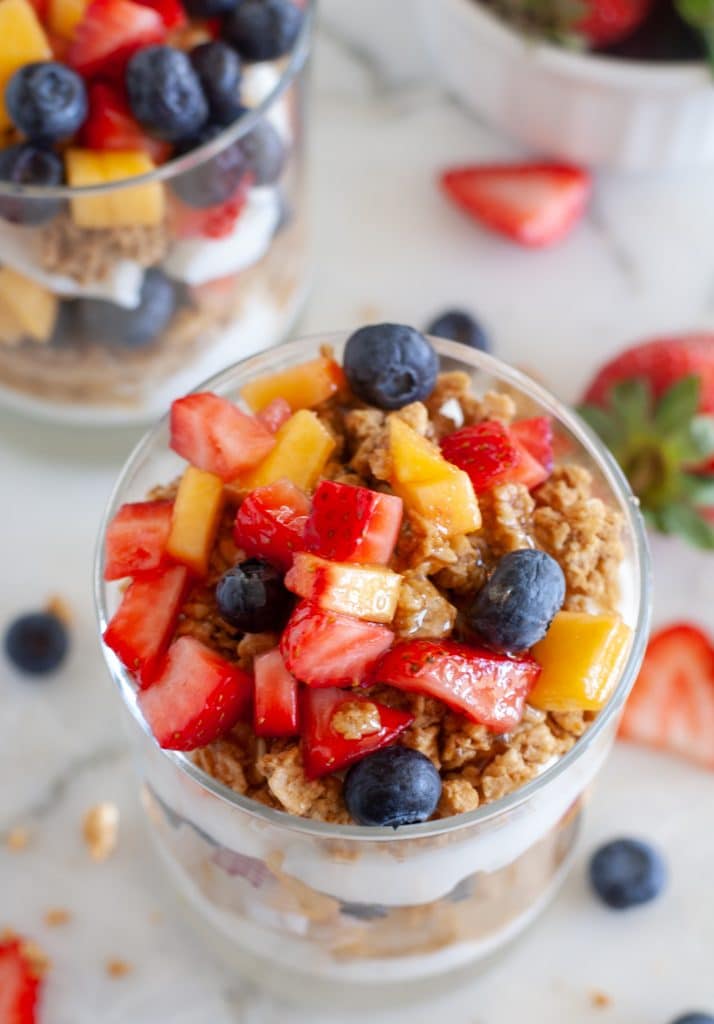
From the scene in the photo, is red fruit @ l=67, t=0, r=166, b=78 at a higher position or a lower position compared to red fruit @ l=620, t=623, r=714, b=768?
higher

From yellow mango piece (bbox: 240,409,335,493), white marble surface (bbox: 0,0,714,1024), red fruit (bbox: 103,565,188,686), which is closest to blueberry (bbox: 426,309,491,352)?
white marble surface (bbox: 0,0,714,1024)

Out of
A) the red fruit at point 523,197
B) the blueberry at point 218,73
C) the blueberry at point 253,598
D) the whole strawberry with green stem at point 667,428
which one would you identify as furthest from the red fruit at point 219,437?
the red fruit at point 523,197

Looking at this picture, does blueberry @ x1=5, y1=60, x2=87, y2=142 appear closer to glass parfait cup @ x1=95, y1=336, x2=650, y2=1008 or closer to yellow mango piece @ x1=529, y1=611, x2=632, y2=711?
glass parfait cup @ x1=95, y1=336, x2=650, y2=1008

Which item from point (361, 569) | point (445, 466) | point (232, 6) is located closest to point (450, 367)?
point (445, 466)

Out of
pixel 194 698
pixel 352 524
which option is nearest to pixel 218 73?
pixel 352 524

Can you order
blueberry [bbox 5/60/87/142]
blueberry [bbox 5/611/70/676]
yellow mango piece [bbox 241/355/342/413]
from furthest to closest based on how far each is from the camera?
blueberry [bbox 5/611/70/676], blueberry [bbox 5/60/87/142], yellow mango piece [bbox 241/355/342/413]

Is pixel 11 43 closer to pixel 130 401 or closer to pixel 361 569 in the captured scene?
pixel 130 401

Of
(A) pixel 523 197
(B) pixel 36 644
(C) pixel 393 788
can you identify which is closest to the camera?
(C) pixel 393 788

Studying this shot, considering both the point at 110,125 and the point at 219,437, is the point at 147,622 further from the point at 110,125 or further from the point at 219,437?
the point at 110,125

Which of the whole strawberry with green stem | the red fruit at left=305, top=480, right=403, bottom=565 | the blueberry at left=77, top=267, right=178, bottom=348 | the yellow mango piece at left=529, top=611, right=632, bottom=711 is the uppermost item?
the red fruit at left=305, top=480, right=403, bottom=565
